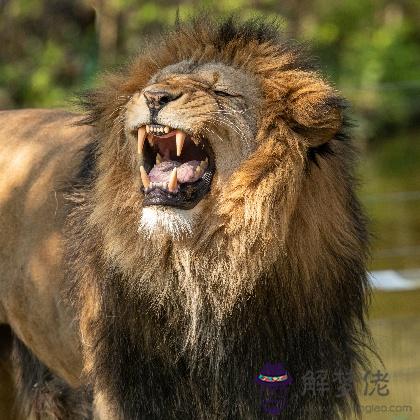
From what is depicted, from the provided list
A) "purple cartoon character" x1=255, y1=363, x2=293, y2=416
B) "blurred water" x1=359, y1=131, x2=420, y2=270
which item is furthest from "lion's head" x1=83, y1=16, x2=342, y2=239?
"blurred water" x1=359, y1=131, x2=420, y2=270

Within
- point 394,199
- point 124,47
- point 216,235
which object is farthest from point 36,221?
point 124,47

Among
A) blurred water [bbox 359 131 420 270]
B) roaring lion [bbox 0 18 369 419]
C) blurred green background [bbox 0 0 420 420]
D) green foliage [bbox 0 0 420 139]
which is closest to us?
roaring lion [bbox 0 18 369 419]

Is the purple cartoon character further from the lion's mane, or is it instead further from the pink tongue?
the pink tongue

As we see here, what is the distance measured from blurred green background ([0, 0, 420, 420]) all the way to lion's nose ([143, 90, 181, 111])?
496 cm

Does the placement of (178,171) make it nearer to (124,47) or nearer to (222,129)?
(222,129)

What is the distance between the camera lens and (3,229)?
4.60 meters

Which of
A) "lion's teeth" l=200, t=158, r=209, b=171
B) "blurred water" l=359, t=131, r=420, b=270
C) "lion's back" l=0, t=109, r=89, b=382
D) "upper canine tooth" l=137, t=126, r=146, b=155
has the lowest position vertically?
"blurred water" l=359, t=131, r=420, b=270

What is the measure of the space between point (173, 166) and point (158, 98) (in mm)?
264

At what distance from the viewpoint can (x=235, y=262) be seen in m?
3.53

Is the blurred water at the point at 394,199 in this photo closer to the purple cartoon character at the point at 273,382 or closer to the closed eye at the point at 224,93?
the purple cartoon character at the point at 273,382

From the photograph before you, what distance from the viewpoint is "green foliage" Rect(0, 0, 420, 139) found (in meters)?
15.3

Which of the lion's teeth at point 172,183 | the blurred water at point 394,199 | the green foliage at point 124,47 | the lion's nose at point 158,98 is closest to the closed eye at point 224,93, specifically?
the lion's nose at point 158,98

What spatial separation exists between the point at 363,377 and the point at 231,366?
0.77m

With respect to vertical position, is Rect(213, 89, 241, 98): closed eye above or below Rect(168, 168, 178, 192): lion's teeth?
above
